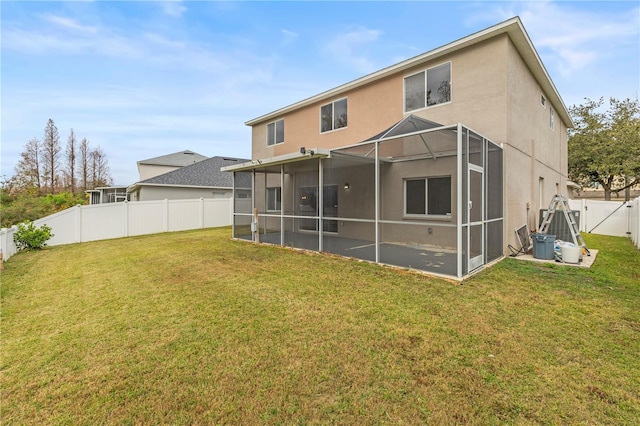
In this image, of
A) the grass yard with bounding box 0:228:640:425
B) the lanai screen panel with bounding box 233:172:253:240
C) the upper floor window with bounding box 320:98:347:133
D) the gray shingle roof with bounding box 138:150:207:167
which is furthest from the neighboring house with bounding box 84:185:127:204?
the grass yard with bounding box 0:228:640:425

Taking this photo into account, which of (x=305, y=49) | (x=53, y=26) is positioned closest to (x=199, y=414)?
(x=53, y=26)

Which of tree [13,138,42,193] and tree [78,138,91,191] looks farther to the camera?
tree [78,138,91,191]

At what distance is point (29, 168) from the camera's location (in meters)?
24.7

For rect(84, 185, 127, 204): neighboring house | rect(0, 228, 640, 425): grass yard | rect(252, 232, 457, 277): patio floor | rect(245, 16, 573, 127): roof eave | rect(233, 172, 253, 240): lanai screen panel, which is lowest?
rect(0, 228, 640, 425): grass yard

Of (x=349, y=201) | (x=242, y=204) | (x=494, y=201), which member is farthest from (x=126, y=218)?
(x=494, y=201)

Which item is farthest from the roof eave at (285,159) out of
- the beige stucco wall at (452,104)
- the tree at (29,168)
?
the tree at (29,168)

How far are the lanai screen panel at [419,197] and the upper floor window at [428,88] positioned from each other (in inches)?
54.6

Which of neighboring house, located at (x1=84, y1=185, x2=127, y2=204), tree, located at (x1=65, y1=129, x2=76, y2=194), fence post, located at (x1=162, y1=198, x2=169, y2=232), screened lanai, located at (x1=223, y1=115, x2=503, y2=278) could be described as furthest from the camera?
tree, located at (x1=65, y1=129, x2=76, y2=194)

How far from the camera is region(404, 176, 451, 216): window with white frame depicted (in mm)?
8102

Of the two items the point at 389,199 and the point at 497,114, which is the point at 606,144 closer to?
the point at 497,114

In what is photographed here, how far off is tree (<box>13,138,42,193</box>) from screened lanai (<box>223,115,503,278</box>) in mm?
23630

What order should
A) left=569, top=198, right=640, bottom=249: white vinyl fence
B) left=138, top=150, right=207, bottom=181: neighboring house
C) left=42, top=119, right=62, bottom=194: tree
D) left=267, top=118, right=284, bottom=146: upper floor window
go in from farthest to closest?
left=42, top=119, right=62, bottom=194: tree, left=138, top=150, right=207, bottom=181: neighboring house, left=267, top=118, right=284, bottom=146: upper floor window, left=569, top=198, right=640, bottom=249: white vinyl fence

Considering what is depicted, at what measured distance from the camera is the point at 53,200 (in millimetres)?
20828

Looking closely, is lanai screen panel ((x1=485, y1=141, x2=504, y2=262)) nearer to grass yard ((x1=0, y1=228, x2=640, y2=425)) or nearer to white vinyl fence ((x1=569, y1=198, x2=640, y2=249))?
grass yard ((x1=0, y1=228, x2=640, y2=425))
